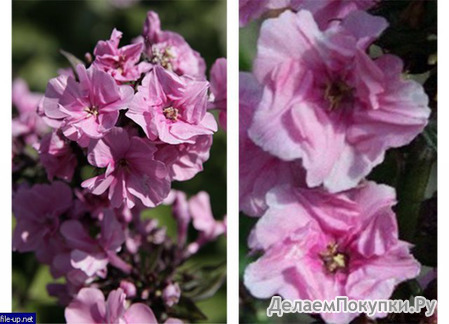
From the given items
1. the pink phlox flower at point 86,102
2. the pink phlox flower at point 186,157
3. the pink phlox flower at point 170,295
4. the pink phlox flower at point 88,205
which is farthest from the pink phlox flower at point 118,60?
the pink phlox flower at point 170,295

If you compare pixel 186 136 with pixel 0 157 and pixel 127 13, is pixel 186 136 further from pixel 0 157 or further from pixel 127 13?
pixel 127 13

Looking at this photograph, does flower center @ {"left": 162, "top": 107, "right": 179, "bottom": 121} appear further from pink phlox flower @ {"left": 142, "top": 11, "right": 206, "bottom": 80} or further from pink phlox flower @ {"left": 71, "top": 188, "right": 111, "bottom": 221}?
pink phlox flower @ {"left": 71, "top": 188, "right": 111, "bottom": 221}

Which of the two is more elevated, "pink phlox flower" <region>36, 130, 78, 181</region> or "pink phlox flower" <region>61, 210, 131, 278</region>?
"pink phlox flower" <region>36, 130, 78, 181</region>

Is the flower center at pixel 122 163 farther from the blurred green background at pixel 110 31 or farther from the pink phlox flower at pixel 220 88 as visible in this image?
the blurred green background at pixel 110 31

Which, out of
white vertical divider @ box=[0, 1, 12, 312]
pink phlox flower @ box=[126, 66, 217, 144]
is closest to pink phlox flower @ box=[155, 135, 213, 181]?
pink phlox flower @ box=[126, 66, 217, 144]

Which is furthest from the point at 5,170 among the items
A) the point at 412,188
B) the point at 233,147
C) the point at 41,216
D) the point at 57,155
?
the point at 412,188
